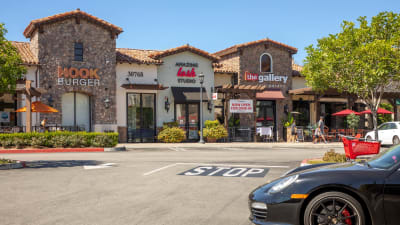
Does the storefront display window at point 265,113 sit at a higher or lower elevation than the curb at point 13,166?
higher

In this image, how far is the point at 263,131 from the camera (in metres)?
29.6

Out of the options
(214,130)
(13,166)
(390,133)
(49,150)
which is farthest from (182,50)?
(13,166)

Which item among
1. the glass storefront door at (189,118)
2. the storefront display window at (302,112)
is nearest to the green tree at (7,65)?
the glass storefront door at (189,118)

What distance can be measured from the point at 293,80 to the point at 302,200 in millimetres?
29938

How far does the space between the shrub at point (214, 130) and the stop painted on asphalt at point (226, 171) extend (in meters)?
15.2

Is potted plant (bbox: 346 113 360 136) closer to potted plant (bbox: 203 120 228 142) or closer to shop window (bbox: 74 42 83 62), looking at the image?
potted plant (bbox: 203 120 228 142)

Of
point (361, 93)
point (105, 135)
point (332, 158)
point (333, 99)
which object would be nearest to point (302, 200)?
point (332, 158)

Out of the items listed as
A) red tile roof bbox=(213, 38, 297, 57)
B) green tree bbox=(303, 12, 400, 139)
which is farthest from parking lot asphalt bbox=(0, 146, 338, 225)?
red tile roof bbox=(213, 38, 297, 57)

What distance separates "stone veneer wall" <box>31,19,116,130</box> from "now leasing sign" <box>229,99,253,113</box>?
8334 millimetres

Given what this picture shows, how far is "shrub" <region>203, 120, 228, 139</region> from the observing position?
27.7m

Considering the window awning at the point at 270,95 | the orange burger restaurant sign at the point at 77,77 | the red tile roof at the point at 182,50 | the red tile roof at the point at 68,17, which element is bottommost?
the window awning at the point at 270,95

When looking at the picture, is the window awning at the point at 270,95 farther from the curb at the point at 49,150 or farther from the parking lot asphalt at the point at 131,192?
the parking lot asphalt at the point at 131,192

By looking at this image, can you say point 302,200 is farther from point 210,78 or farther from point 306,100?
point 306,100

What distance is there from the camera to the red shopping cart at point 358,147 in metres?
11.8
